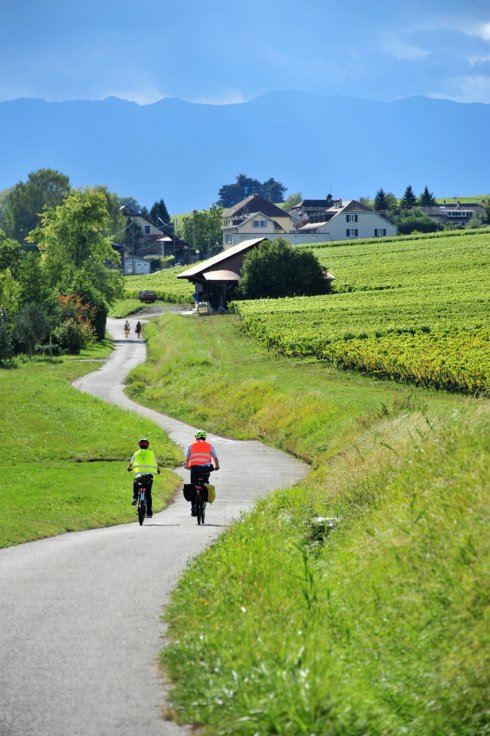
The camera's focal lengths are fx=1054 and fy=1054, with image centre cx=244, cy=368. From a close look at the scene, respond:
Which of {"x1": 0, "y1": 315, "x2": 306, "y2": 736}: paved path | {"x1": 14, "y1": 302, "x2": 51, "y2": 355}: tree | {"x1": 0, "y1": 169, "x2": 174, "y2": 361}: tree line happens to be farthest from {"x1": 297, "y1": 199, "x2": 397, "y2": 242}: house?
{"x1": 0, "y1": 315, "x2": 306, "y2": 736}: paved path

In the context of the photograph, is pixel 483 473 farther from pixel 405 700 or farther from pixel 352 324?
pixel 352 324

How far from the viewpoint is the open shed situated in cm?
9785

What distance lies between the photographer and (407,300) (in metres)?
76.0

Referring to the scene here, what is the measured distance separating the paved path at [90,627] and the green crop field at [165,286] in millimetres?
87421

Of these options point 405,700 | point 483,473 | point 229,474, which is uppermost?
point 483,473

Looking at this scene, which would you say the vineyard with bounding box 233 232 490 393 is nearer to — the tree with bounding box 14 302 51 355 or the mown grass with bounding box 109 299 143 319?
the tree with bounding box 14 302 51 355

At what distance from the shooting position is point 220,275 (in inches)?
3858

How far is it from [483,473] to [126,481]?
741 inches

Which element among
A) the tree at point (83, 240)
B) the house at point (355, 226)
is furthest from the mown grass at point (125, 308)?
the house at point (355, 226)

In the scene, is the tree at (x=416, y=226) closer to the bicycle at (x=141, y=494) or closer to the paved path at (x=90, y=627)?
the bicycle at (x=141, y=494)

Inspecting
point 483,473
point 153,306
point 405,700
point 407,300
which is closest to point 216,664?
point 405,700

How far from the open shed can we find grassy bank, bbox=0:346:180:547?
43.2 m

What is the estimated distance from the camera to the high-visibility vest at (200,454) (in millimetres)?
22531

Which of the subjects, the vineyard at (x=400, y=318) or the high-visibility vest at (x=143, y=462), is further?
the vineyard at (x=400, y=318)
